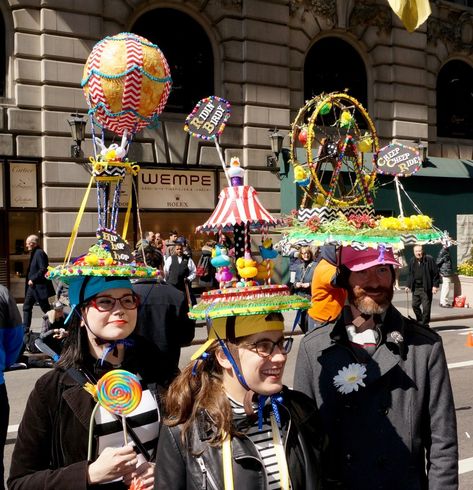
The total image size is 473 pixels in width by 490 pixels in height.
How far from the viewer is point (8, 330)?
4242 mm

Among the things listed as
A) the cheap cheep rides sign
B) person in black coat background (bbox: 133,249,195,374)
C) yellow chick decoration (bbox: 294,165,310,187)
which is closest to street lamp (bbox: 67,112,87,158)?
person in black coat background (bbox: 133,249,195,374)

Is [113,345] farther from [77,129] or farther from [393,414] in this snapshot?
[77,129]

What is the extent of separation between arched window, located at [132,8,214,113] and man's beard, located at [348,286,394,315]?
14804 mm

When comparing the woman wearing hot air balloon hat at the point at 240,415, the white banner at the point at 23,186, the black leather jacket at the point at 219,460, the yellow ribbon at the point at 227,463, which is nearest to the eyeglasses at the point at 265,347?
the woman wearing hot air balloon hat at the point at 240,415

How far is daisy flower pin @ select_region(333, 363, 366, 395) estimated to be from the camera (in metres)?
2.84

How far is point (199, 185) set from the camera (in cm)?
1748

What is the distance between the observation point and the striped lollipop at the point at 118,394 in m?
2.62

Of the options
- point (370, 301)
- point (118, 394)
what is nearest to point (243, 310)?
point (118, 394)

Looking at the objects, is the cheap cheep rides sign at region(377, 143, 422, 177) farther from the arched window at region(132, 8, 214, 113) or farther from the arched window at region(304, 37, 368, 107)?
the arched window at region(304, 37, 368, 107)

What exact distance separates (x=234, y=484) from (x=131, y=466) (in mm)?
561

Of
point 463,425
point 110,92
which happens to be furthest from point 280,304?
point 463,425

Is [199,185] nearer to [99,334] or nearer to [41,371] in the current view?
[41,371]

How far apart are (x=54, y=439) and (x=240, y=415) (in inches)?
36.2

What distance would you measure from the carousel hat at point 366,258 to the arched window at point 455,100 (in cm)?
2046
